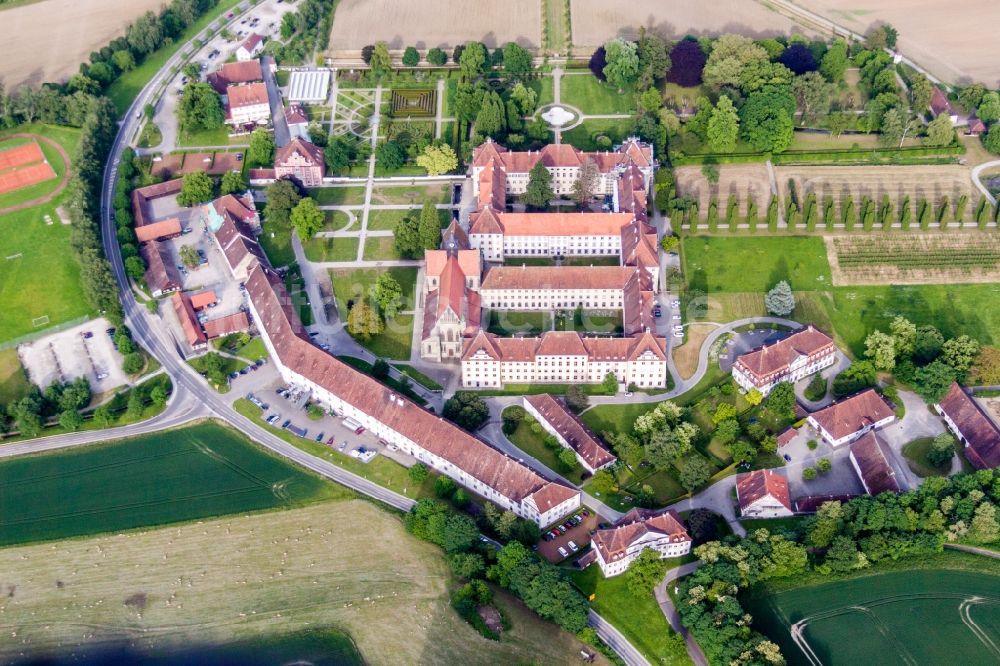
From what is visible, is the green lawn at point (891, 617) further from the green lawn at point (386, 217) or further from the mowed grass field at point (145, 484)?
the green lawn at point (386, 217)

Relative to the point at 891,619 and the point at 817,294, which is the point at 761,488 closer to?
the point at 891,619

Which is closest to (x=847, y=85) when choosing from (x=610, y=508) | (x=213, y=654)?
(x=610, y=508)

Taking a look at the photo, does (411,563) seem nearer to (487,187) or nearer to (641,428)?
(641,428)

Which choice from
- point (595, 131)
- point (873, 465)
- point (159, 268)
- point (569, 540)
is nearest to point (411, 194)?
point (595, 131)

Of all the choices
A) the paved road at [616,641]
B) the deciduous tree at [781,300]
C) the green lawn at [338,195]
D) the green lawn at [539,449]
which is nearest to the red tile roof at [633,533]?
the paved road at [616,641]

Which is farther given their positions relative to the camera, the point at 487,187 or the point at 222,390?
the point at 487,187

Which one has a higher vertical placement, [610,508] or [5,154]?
[5,154]

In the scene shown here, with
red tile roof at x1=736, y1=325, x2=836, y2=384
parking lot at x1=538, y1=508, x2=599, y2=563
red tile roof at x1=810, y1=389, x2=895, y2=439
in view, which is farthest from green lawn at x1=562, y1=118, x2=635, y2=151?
parking lot at x1=538, y1=508, x2=599, y2=563
